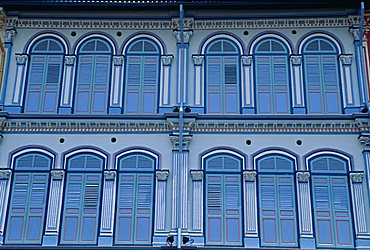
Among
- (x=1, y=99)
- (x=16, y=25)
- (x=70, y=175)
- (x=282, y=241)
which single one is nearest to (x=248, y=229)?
(x=282, y=241)

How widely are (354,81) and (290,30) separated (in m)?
2.10

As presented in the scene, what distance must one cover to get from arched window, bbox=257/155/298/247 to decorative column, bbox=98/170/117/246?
11.1 ft

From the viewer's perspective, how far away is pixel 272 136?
50.3 feet

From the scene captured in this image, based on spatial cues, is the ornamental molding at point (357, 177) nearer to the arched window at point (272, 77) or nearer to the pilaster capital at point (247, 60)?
the arched window at point (272, 77)

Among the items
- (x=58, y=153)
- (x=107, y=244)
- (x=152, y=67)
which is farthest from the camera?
(x=152, y=67)

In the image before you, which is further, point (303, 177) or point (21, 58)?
point (21, 58)

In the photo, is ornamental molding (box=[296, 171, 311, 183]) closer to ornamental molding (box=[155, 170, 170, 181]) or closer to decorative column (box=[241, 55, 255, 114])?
decorative column (box=[241, 55, 255, 114])

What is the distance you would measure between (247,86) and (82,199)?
487 centimetres

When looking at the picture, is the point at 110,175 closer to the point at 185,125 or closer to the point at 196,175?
the point at 196,175

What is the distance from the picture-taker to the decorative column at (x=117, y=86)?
15.8 m

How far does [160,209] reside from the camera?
14641 millimetres

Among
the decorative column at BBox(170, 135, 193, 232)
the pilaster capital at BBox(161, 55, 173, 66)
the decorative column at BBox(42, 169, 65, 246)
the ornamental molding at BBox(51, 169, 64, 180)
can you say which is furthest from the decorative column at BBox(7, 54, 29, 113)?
the decorative column at BBox(170, 135, 193, 232)

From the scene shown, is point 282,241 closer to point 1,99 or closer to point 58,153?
point 58,153

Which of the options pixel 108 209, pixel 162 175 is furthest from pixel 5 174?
pixel 162 175
